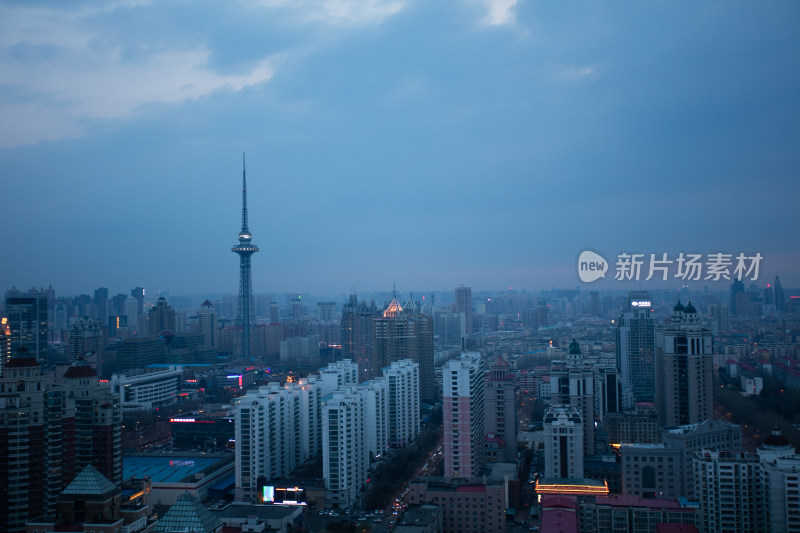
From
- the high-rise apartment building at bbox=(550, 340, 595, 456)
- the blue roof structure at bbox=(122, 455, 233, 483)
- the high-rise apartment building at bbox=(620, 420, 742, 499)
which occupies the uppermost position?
the high-rise apartment building at bbox=(550, 340, 595, 456)

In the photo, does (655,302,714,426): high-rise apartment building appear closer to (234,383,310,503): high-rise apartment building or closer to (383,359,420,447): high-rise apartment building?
(383,359,420,447): high-rise apartment building

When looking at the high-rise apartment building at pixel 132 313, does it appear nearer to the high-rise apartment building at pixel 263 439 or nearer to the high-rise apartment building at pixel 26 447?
the high-rise apartment building at pixel 263 439

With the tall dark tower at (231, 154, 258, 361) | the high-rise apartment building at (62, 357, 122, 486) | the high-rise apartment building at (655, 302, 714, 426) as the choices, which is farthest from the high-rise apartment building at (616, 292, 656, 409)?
the tall dark tower at (231, 154, 258, 361)

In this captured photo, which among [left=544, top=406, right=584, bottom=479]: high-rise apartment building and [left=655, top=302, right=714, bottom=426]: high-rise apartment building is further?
[left=655, top=302, right=714, bottom=426]: high-rise apartment building

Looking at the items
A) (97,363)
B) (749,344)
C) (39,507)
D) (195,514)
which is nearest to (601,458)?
(749,344)

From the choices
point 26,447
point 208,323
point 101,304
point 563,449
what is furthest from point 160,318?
point 563,449

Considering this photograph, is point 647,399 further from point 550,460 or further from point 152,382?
point 152,382

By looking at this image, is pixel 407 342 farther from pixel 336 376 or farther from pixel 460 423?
pixel 460 423
